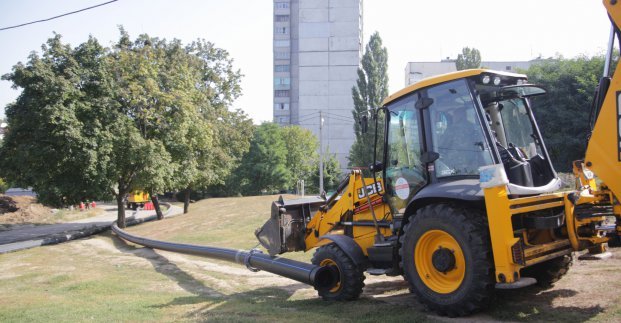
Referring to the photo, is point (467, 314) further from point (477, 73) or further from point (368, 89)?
point (368, 89)

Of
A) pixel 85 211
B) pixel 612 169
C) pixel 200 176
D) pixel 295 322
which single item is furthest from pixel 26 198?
pixel 612 169

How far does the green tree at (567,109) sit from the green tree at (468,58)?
17.3 metres

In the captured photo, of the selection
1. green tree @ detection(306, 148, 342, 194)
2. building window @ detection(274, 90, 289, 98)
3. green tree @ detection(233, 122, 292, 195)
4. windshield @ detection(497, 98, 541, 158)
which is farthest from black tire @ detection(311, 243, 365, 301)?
building window @ detection(274, 90, 289, 98)

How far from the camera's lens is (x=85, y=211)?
4600 cm

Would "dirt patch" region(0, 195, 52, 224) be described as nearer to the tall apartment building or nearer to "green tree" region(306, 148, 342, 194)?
"green tree" region(306, 148, 342, 194)

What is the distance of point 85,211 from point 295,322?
1748 inches

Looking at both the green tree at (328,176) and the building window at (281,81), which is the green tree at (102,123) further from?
the building window at (281,81)

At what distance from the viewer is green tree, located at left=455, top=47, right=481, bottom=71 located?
181ft

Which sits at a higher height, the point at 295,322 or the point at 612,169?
the point at 612,169

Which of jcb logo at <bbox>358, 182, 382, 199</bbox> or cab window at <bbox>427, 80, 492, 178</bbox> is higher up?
cab window at <bbox>427, 80, 492, 178</bbox>

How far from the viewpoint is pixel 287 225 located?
9594 mm

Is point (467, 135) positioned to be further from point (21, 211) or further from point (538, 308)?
point (21, 211)

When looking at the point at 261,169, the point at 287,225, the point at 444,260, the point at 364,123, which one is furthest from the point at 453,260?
the point at 261,169

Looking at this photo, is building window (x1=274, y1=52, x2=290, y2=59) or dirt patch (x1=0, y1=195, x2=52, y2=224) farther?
building window (x1=274, y1=52, x2=290, y2=59)
